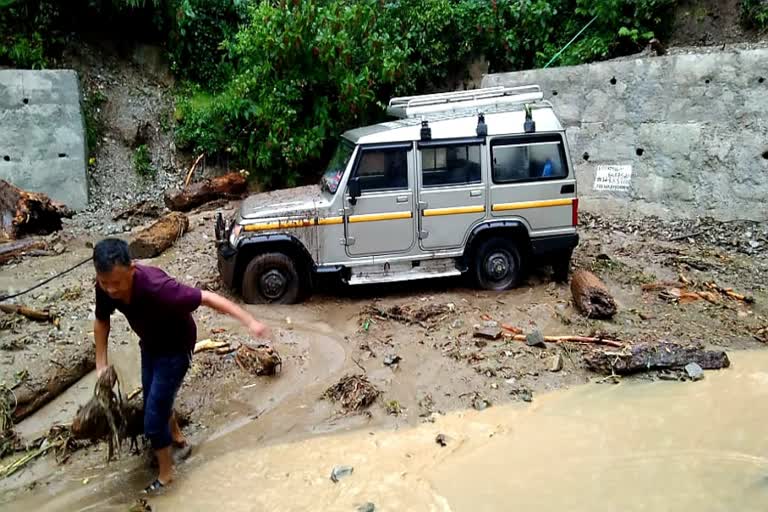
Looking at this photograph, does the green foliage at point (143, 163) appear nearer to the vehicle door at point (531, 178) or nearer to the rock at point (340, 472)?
the vehicle door at point (531, 178)

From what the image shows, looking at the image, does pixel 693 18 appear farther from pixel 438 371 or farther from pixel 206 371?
pixel 206 371

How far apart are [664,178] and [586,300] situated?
12.0ft

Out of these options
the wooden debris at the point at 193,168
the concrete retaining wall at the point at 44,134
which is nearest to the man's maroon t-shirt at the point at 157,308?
the concrete retaining wall at the point at 44,134

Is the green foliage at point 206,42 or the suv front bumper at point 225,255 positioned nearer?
the suv front bumper at point 225,255

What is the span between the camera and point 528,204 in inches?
281

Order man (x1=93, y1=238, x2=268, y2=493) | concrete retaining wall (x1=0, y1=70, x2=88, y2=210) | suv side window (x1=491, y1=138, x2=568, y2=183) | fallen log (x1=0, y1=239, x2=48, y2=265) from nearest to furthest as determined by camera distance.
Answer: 1. man (x1=93, y1=238, x2=268, y2=493)
2. suv side window (x1=491, y1=138, x2=568, y2=183)
3. fallen log (x1=0, y1=239, x2=48, y2=265)
4. concrete retaining wall (x1=0, y1=70, x2=88, y2=210)

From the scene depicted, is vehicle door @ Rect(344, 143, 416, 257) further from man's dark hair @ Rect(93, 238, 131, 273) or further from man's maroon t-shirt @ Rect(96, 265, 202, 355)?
man's dark hair @ Rect(93, 238, 131, 273)

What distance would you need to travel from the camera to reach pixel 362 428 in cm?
495

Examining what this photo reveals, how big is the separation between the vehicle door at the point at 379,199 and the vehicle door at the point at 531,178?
1.01 meters

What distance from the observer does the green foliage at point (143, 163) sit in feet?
41.2

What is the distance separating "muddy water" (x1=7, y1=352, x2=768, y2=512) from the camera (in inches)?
162

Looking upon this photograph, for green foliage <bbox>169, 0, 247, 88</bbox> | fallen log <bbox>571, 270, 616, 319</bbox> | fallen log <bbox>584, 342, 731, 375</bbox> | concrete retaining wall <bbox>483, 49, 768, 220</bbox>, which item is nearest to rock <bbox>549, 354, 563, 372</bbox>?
fallen log <bbox>584, 342, 731, 375</bbox>

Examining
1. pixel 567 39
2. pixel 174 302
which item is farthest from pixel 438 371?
pixel 567 39

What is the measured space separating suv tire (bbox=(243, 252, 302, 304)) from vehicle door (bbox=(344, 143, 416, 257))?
2.34 feet
